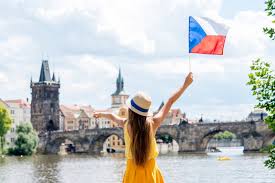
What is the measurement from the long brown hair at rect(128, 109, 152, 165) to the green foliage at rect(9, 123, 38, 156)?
95392 mm

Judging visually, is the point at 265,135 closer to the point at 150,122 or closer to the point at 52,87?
the point at 52,87

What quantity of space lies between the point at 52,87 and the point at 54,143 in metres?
23.1

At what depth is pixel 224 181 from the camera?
4247 centimetres

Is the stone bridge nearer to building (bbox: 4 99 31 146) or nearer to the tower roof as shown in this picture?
building (bbox: 4 99 31 146)

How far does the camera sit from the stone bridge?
99.8 metres

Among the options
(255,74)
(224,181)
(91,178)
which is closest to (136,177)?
(255,74)

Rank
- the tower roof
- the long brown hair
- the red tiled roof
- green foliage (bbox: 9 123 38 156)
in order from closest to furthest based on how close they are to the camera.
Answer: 1. the long brown hair
2. green foliage (bbox: 9 123 38 156)
3. the tower roof
4. the red tiled roof

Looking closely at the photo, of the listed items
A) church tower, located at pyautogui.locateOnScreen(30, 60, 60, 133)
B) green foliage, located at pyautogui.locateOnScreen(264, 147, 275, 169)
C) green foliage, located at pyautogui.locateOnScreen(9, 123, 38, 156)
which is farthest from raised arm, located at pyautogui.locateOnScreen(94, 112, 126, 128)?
church tower, located at pyautogui.locateOnScreen(30, 60, 60, 133)

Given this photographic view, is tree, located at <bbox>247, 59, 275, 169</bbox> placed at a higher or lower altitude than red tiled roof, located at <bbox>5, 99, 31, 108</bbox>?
lower

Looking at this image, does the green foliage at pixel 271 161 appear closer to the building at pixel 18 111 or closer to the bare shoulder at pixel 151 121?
the bare shoulder at pixel 151 121

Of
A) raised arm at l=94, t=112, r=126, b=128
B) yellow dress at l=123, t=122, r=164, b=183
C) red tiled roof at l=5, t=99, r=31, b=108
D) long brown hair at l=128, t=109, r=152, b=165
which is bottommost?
yellow dress at l=123, t=122, r=164, b=183

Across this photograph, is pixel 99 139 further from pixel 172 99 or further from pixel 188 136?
pixel 172 99

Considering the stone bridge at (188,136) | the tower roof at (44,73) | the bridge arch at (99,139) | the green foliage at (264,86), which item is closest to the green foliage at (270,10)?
the green foliage at (264,86)

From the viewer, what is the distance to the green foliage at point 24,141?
102 meters
